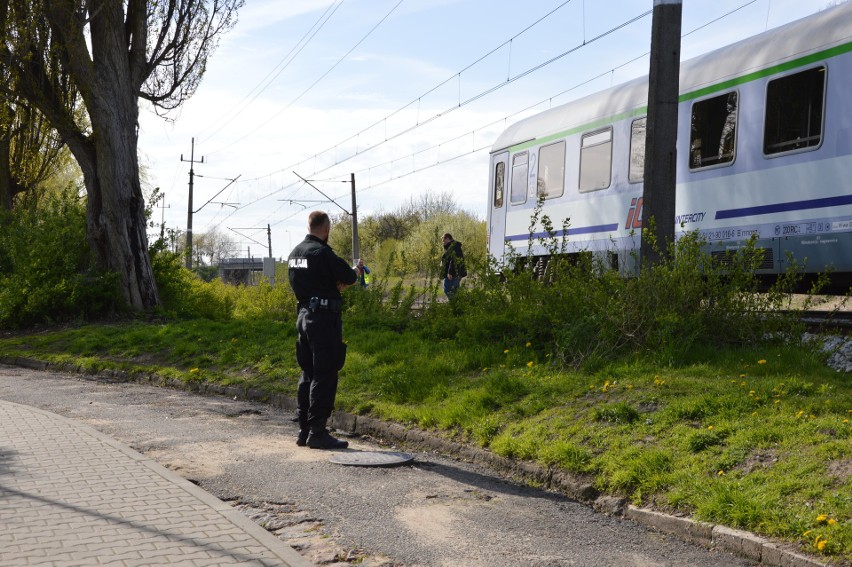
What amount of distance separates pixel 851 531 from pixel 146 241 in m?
17.2

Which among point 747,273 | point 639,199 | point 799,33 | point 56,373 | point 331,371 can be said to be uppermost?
point 799,33

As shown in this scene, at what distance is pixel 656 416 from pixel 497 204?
42.5 ft

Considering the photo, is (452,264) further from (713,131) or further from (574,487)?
(574,487)

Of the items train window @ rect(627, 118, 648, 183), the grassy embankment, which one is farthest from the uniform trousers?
train window @ rect(627, 118, 648, 183)

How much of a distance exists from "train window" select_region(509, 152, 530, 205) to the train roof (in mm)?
487

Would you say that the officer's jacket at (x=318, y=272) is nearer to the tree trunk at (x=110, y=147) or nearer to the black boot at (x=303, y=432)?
the black boot at (x=303, y=432)

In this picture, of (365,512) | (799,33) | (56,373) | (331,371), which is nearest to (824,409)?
(365,512)

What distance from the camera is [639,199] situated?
1452 cm

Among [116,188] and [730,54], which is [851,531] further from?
[116,188]

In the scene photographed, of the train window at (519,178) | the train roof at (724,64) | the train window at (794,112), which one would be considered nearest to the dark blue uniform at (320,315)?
the train window at (794,112)

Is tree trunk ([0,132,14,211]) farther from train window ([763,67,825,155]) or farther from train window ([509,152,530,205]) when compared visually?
train window ([763,67,825,155])

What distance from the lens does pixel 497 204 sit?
19.6 meters

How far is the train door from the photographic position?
19.2 meters

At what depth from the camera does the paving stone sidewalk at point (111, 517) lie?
455 centimetres
